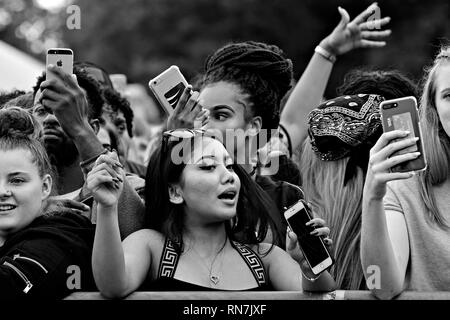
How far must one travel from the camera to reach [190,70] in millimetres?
18719

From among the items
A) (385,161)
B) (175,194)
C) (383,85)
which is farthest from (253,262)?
(383,85)

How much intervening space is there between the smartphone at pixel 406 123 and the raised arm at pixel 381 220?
30mm

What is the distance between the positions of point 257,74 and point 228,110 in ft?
0.97

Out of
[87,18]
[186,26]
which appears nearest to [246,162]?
[186,26]

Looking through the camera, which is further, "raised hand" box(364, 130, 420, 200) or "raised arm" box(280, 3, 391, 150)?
"raised arm" box(280, 3, 391, 150)

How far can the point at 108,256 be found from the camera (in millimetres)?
2967

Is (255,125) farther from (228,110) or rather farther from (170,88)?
(170,88)

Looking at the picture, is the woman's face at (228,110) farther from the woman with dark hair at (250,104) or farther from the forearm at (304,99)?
the forearm at (304,99)

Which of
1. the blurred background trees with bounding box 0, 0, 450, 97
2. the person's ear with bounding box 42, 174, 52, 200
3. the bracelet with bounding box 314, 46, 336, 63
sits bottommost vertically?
the person's ear with bounding box 42, 174, 52, 200

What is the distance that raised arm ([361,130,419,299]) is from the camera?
2.80 meters

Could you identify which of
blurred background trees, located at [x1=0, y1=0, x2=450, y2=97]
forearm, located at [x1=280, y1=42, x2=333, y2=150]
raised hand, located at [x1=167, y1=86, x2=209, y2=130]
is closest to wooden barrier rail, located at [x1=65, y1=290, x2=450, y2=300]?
raised hand, located at [x1=167, y1=86, x2=209, y2=130]

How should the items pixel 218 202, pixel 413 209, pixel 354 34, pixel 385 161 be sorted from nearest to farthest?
pixel 385 161 < pixel 413 209 < pixel 218 202 < pixel 354 34

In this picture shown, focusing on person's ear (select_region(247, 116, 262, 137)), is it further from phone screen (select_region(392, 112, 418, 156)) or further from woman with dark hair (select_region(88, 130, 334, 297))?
phone screen (select_region(392, 112, 418, 156))
